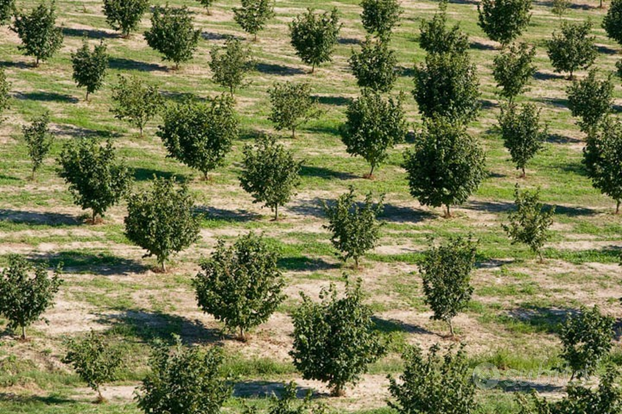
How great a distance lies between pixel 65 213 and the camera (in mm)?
53875

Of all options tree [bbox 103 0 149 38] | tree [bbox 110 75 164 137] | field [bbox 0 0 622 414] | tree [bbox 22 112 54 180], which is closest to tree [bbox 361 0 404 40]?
field [bbox 0 0 622 414]

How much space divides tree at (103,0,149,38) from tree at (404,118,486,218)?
35.7 metres

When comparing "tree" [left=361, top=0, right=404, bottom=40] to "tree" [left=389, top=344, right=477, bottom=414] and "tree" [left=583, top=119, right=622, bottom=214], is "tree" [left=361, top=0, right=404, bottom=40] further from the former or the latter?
"tree" [left=389, top=344, right=477, bottom=414]

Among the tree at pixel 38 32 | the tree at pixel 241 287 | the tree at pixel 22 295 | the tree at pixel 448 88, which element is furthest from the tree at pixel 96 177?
the tree at pixel 448 88

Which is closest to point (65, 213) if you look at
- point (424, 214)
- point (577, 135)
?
point (424, 214)

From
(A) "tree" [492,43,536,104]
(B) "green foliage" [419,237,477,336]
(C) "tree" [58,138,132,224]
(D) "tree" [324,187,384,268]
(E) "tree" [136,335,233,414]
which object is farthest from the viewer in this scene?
(A) "tree" [492,43,536,104]

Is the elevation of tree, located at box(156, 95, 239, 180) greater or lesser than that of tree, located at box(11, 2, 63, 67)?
lesser

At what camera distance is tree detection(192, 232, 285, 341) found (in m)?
41.2

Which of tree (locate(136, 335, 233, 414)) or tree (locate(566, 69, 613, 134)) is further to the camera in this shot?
tree (locate(566, 69, 613, 134))

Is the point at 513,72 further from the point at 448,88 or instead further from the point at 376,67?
the point at 376,67

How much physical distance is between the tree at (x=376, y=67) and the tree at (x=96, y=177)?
30.0 m

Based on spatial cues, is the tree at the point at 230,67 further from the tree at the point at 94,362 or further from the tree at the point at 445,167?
the tree at the point at 94,362

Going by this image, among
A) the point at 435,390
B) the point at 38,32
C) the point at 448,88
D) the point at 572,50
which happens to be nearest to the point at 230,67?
the point at 38,32

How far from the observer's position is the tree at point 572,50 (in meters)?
85.8
